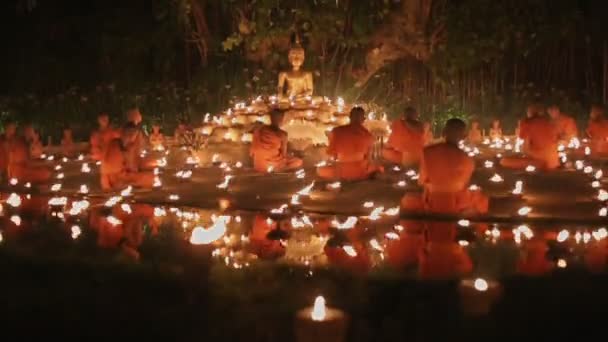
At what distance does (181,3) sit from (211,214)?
35.7 feet

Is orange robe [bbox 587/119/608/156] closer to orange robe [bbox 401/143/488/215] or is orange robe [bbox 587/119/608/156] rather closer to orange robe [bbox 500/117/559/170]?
orange robe [bbox 500/117/559/170]

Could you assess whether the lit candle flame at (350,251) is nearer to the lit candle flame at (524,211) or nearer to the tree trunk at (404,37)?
the lit candle flame at (524,211)

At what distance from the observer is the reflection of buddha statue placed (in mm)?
16609

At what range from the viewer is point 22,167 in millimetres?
13180

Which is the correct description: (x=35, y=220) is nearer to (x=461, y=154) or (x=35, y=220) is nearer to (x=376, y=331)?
(x=461, y=154)

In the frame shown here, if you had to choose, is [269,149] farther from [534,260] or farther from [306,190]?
[534,260]

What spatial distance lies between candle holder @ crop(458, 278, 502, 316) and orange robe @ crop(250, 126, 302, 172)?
6.90 metres

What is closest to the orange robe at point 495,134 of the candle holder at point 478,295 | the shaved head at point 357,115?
the shaved head at point 357,115

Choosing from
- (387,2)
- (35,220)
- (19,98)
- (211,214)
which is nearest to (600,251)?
(211,214)

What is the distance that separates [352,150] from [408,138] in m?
1.73

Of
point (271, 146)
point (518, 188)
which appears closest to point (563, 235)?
point (518, 188)

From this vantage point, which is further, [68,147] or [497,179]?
[68,147]

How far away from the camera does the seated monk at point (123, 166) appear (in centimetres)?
1222

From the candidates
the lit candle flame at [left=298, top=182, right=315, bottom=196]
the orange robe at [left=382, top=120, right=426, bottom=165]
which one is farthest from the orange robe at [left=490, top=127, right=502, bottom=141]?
the lit candle flame at [left=298, top=182, right=315, bottom=196]
